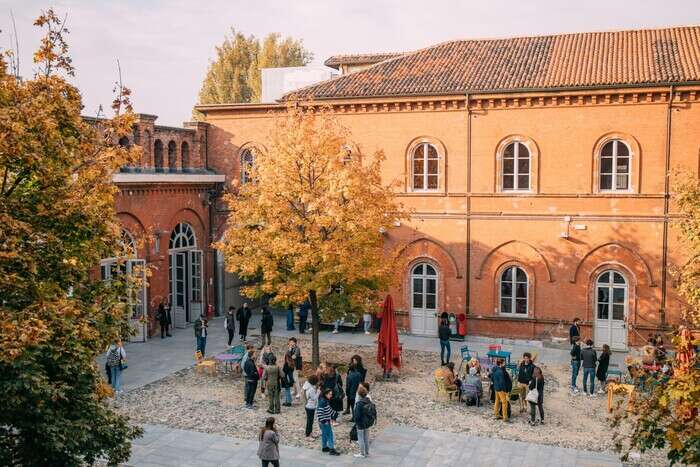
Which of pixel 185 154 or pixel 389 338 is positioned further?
pixel 185 154

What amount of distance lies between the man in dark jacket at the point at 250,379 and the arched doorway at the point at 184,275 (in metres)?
10.1

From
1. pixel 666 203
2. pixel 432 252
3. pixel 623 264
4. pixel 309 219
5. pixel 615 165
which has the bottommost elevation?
pixel 623 264

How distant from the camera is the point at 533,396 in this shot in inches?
640

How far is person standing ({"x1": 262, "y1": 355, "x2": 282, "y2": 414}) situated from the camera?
16.8 meters

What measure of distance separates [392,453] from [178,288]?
1509 cm

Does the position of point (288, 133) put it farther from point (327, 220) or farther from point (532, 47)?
point (532, 47)

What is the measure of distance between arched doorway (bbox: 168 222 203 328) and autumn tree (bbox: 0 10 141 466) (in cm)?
1672

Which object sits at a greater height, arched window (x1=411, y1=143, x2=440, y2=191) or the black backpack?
arched window (x1=411, y1=143, x2=440, y2=191)

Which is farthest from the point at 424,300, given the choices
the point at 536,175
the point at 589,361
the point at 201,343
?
the point at 589,361

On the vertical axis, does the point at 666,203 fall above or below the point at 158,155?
below

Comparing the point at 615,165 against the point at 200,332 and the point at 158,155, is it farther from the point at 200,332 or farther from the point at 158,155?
the point at 158,155

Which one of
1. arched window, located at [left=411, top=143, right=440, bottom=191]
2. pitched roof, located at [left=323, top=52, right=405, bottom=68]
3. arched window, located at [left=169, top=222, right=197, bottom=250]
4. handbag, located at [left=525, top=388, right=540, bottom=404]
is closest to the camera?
handbag, located at [left=525, top=388, right=540, bottom=404]

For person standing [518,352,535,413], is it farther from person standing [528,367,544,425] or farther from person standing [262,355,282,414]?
person standing [262,355,282,414]

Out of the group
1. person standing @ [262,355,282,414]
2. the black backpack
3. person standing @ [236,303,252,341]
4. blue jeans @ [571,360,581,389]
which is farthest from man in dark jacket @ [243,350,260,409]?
blue jeans @ [571,360,581,389]
